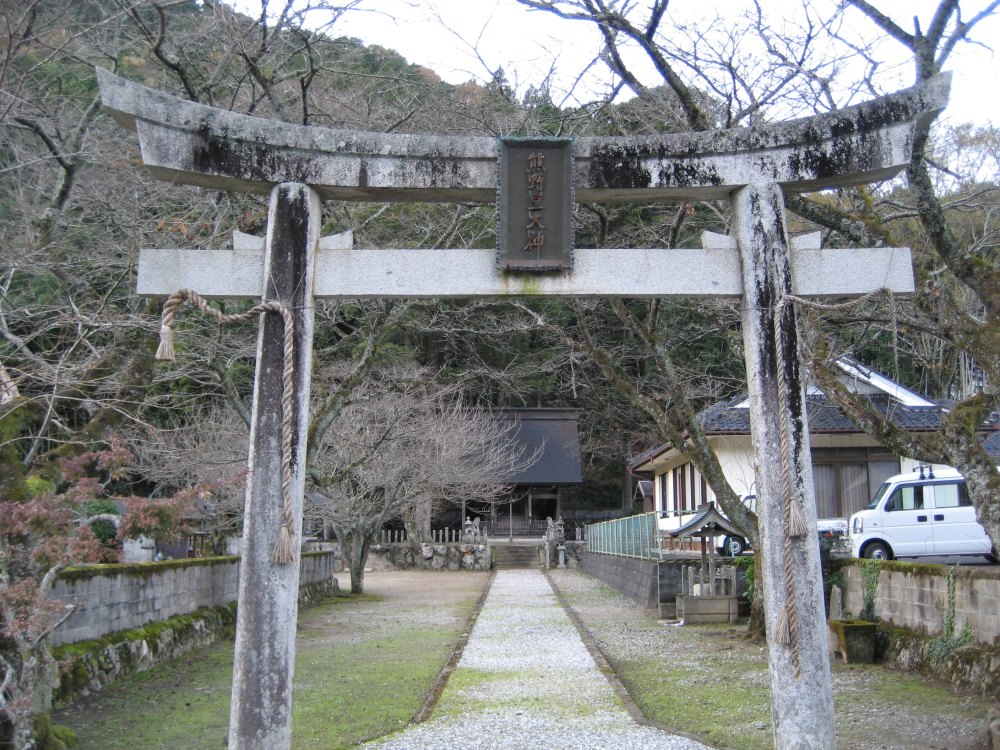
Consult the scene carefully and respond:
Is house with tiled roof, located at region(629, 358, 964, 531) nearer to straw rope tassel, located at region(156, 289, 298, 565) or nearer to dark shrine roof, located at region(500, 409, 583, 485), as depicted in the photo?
dark shrine roof, located at region(500, 409, 583, 485)

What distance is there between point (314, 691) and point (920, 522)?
11.4 m

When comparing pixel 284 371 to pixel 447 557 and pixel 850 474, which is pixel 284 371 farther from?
pixel 447 557

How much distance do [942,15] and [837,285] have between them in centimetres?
385

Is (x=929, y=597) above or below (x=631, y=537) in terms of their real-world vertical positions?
below

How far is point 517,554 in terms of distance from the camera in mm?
32844

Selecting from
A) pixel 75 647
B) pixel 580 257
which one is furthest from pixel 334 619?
pixel 580 257

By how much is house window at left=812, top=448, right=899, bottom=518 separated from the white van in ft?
15.6

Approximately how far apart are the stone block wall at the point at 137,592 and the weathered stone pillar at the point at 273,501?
2259 millimetres

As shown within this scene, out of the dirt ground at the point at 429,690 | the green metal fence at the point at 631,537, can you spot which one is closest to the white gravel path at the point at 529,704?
the dirt ground at the point at 429,690

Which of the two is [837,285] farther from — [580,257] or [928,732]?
[928,732]

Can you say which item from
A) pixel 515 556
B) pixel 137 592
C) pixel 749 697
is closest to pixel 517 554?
pixel 515 556

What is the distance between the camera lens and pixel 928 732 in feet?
23.9

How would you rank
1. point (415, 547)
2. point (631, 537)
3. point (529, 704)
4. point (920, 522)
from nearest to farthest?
point (529, 704)
point (920, 522)
point (631, 537)
point (415, 547)

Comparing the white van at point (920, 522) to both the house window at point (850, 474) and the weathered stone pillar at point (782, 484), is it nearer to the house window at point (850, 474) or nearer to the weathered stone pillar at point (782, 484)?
the house window at point (850, 474)
